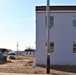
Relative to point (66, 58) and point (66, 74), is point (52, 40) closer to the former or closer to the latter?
point (66, 58)

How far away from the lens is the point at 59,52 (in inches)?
1310

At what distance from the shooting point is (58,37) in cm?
3328

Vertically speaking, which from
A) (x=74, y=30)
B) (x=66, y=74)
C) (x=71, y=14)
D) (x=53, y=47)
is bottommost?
(x=66, y=74)

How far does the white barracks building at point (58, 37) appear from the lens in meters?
33.2

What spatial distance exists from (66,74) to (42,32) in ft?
36.6

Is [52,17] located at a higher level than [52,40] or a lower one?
higher

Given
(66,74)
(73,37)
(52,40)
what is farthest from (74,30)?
(66,74)

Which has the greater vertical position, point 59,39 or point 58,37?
point 58,37

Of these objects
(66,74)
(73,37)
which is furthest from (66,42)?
(66,74)

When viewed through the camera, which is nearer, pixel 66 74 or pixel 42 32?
pixel 66 74

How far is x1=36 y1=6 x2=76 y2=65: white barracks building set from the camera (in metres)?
33.2

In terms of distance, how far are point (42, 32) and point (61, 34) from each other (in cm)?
245

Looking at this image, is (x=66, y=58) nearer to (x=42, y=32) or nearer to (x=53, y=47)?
(x=53, y=47)

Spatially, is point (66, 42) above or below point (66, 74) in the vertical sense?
above
